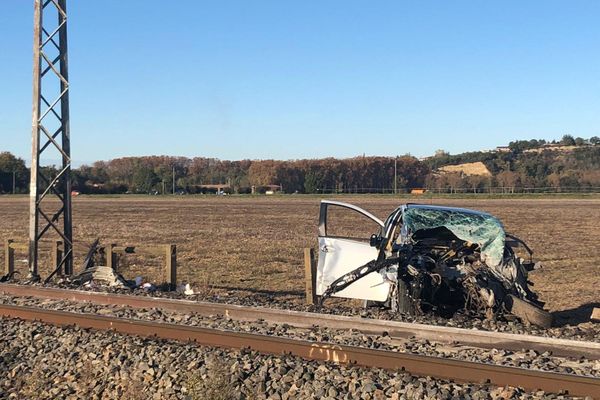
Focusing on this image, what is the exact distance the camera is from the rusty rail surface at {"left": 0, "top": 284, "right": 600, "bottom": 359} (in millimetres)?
7285

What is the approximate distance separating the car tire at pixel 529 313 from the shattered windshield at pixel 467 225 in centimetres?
61

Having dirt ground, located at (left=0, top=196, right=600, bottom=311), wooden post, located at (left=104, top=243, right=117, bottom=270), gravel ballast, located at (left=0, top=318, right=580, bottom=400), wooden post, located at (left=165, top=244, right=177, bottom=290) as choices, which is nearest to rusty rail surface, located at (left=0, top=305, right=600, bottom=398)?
gravel ballast, located at (left=0, top=318, right=580, bottom=400)

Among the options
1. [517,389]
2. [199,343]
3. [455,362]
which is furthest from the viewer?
[199,343]

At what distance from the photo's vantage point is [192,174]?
6870 inches

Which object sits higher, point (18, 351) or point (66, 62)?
point (66, 62)

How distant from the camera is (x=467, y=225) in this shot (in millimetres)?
9695

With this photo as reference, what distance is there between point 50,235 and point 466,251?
2387 cm

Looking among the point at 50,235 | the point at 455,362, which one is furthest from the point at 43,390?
the point at 50,235

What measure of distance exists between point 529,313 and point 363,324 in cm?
234

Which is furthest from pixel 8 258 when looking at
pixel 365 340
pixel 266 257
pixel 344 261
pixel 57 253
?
pixel 365 340

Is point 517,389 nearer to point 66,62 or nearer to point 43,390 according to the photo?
point 43,390

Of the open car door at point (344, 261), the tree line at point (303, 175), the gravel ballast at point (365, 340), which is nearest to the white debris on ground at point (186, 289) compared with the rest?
the gravel ballast at point (365, 340)

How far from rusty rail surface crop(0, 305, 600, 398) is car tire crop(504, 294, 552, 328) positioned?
2875mm

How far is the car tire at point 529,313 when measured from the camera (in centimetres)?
898
